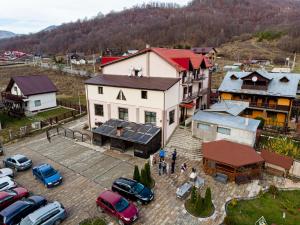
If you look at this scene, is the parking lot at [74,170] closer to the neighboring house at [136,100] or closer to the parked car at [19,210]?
the parked car at [19,210]

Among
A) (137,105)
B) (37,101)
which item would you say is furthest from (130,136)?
(37,101)

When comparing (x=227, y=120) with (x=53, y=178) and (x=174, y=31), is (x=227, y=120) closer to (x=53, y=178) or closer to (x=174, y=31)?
(x=53, y=178)

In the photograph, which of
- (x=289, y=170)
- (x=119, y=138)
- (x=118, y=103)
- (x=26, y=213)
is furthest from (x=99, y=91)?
(x=289, y=170)

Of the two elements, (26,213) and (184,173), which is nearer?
(26,213)

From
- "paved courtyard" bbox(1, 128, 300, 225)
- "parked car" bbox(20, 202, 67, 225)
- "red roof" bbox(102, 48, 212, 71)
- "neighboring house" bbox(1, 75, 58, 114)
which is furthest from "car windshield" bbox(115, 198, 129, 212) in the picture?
"neighboring house" bbox(1, 75, 58, 114)

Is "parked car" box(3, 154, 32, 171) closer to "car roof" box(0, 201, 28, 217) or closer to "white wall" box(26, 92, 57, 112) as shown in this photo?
"car roof" box(0, 201, 28, 217)

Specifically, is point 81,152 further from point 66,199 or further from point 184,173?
point 184,173
